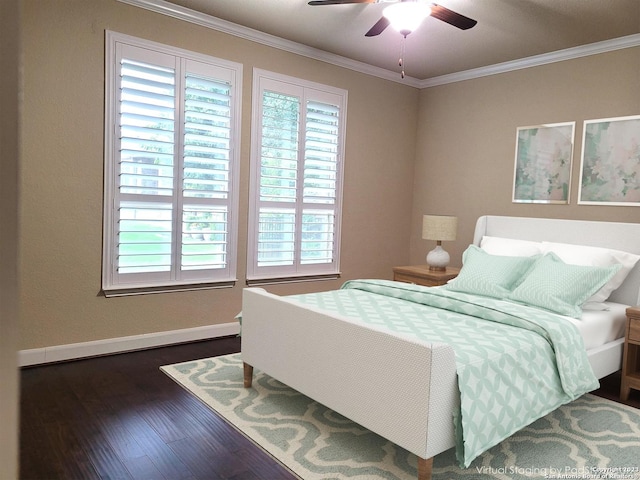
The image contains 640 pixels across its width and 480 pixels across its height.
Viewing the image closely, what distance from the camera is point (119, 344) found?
3.65 m


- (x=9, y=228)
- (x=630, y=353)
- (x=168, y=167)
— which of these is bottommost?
(x=630, y=353)

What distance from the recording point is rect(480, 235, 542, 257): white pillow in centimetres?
382

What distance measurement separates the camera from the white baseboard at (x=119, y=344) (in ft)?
10.8

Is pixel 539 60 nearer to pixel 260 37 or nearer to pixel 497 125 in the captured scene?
pixel 497 125

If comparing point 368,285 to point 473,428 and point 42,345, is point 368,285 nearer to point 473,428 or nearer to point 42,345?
point 473,428

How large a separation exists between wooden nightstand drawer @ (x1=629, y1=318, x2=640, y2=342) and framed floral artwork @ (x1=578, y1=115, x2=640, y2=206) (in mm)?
1171

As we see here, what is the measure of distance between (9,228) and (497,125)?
4.83 m

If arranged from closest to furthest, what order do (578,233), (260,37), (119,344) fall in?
(119,344)
(578,233)
(260,37)

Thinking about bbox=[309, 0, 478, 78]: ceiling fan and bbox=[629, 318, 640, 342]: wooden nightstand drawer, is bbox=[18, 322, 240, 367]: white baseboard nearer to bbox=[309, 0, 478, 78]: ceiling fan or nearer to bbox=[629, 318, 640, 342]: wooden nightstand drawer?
bbox=[309, 0, 478, 78]: ceiling fan

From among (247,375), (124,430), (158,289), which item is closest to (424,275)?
(247,375)

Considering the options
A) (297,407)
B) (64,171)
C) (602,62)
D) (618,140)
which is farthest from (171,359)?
(602,62)

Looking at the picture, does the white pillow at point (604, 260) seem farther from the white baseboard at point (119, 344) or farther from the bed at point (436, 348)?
the white baseboard at point (119, 344)

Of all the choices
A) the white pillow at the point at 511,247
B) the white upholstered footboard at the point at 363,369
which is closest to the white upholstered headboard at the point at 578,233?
the white pillow at the point at 511,247

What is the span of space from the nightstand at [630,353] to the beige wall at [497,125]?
1.11 m
